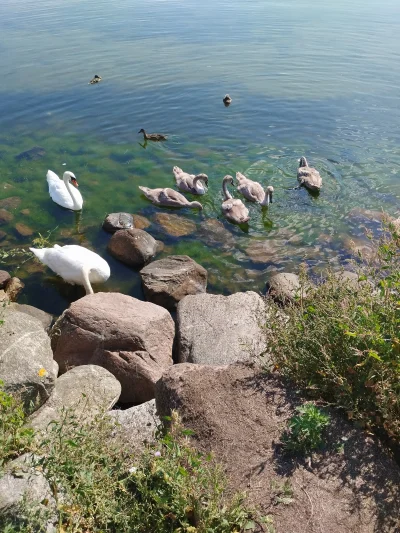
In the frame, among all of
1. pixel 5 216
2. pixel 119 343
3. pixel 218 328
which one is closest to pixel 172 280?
pixel 218 328

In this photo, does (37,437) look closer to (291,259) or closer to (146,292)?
(146,292)

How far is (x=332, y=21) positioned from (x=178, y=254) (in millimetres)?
23685

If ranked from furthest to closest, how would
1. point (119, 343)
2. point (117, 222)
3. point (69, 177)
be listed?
point (69, 177) < point (117, 222) < point (119, 343)

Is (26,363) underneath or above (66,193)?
above

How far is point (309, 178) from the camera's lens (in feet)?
36.8

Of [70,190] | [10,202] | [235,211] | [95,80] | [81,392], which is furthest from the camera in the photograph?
[95,80]

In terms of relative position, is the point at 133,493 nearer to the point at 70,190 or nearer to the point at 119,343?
the point at 119,343

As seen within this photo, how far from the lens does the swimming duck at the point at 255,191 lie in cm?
1095

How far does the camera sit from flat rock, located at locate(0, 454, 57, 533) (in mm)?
3473

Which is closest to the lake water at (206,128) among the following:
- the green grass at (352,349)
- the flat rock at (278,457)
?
the green grass at (352,349)

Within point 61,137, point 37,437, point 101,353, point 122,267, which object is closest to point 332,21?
point 61,137

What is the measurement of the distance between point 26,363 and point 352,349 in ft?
10.1

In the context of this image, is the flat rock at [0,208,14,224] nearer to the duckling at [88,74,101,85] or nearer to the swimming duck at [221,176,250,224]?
the swimming duck at [221,176,250,224]

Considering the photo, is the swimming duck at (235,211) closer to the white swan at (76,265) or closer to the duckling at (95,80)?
the white swan at (76,265)
